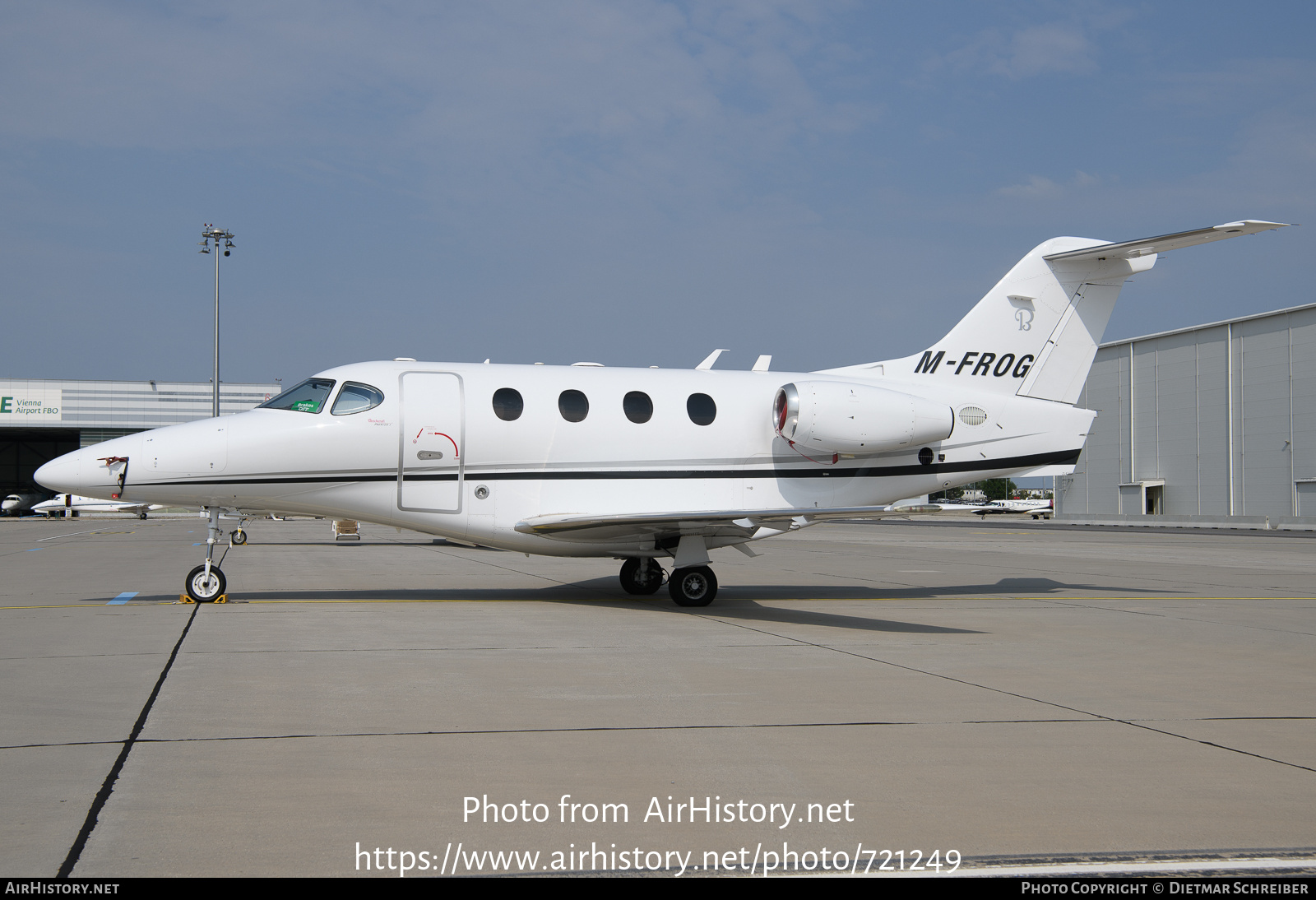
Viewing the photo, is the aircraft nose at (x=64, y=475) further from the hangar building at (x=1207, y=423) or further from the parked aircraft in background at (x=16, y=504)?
the parked aircraft in background at (x=16, y=504)

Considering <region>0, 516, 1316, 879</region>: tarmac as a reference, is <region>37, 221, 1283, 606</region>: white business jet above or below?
above

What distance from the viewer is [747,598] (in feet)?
48.9

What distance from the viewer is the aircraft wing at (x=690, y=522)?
38.6 ft

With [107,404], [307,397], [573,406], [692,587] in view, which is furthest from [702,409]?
[107,404]

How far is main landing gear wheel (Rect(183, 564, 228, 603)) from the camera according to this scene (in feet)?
40.9

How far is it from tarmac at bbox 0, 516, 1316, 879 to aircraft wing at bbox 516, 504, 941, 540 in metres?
1.02

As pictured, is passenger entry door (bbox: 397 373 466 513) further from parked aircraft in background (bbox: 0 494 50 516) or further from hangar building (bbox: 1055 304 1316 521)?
parked aircraft in background (bbox: 0 494 50 516)

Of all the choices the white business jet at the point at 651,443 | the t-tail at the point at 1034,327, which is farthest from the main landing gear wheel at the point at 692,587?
the t-tail at the point at 1034,327

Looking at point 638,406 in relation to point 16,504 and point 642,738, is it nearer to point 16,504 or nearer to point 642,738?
point 642,738

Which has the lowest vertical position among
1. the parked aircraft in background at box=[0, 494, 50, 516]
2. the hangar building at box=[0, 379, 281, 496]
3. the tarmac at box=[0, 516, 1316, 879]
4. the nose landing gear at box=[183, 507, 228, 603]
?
the parked aircraft in background at box=[0, 494, 50, 516]

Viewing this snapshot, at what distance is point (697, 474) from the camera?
13883 millimetres

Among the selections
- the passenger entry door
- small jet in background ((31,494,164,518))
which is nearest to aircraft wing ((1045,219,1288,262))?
the passenger entry door

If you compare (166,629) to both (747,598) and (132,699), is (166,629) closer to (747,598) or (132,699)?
(132,699)

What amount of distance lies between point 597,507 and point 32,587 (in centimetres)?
908
